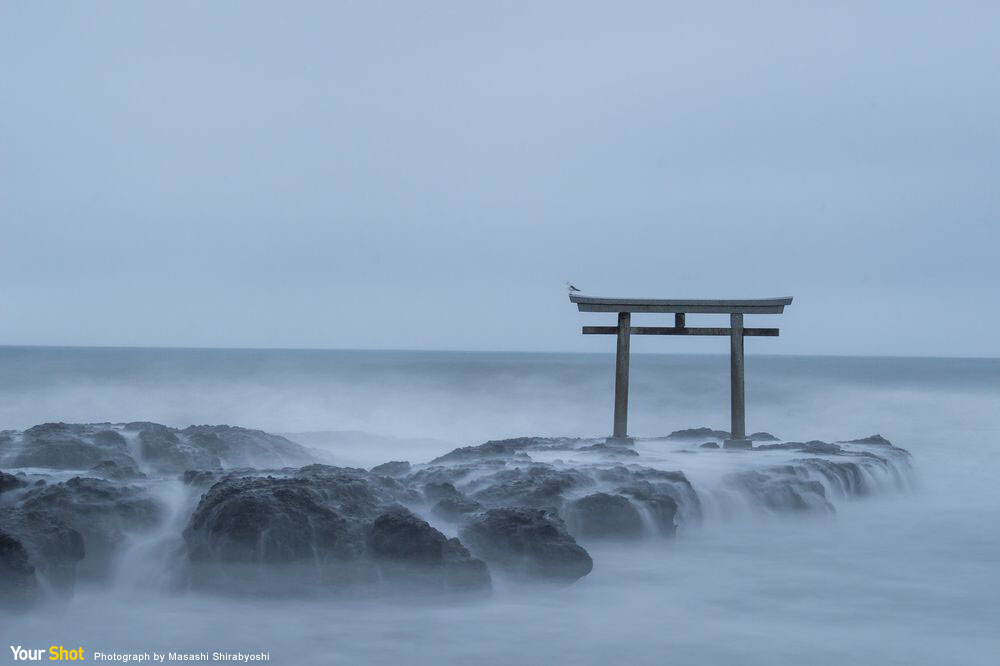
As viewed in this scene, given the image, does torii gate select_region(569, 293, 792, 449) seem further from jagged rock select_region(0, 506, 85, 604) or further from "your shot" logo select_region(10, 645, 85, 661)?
"your shot" logo select_region(10, 645, 85, 661)

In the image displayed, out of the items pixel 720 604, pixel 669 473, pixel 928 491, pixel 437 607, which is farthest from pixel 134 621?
pixel 928 491

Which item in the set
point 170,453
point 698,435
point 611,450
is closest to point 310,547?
point 170,453

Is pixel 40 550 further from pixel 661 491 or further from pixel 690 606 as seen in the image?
pixel 661 491

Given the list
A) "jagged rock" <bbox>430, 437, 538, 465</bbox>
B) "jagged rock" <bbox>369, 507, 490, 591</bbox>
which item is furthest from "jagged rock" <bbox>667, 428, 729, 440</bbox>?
"jagged rock" <bbox>369, 507, 490, 591</bbox>

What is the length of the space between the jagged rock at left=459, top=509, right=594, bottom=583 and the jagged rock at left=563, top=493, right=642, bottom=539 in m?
1.14

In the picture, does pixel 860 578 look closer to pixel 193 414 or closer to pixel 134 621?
pixel 134 621

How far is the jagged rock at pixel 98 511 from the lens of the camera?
8469 millimetres

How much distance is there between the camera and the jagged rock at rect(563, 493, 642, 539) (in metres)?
10.1

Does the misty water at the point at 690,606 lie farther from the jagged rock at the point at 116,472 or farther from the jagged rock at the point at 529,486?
the jagged rock at the point at 529,486

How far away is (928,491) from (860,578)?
6.03 m

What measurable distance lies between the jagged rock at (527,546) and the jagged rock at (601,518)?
114 cm

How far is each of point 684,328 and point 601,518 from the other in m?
5.19

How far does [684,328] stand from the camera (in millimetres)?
14664

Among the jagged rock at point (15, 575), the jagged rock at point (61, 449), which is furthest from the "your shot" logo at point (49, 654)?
the jagged rock at point (61, 449)
